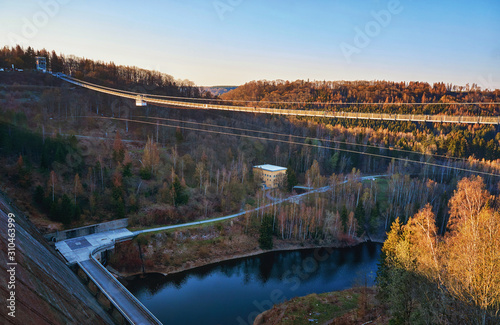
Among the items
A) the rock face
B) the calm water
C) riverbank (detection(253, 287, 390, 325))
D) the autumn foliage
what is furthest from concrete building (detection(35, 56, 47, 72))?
the autumn foliage

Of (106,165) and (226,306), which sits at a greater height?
(106,165)

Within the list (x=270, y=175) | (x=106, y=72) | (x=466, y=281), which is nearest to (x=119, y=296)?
(x=466, y=281)

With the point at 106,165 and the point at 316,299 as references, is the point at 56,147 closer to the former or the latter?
the point at 106,165

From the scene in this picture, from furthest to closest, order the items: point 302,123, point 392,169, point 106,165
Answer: point 302,123 → point 392,169 → point 106,165

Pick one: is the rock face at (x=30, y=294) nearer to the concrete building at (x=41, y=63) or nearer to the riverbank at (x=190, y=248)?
the riverbank at (x=190, y=248)

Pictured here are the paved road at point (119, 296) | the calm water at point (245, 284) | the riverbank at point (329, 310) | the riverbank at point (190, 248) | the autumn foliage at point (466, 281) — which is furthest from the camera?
the riverbank at point (190, 248)

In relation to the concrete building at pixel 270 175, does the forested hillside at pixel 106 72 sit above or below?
above

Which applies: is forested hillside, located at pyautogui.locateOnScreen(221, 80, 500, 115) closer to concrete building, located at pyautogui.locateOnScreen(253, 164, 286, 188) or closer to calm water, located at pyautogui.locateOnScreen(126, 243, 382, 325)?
concrete building, located at pyautogui.locateOnScreen(253, 164, 286, 188)

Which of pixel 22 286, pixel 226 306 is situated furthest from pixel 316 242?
pixel 22 286

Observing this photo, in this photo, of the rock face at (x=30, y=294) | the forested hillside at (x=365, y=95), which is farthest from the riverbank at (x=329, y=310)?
the forested hillside at (x=365, y=95)
